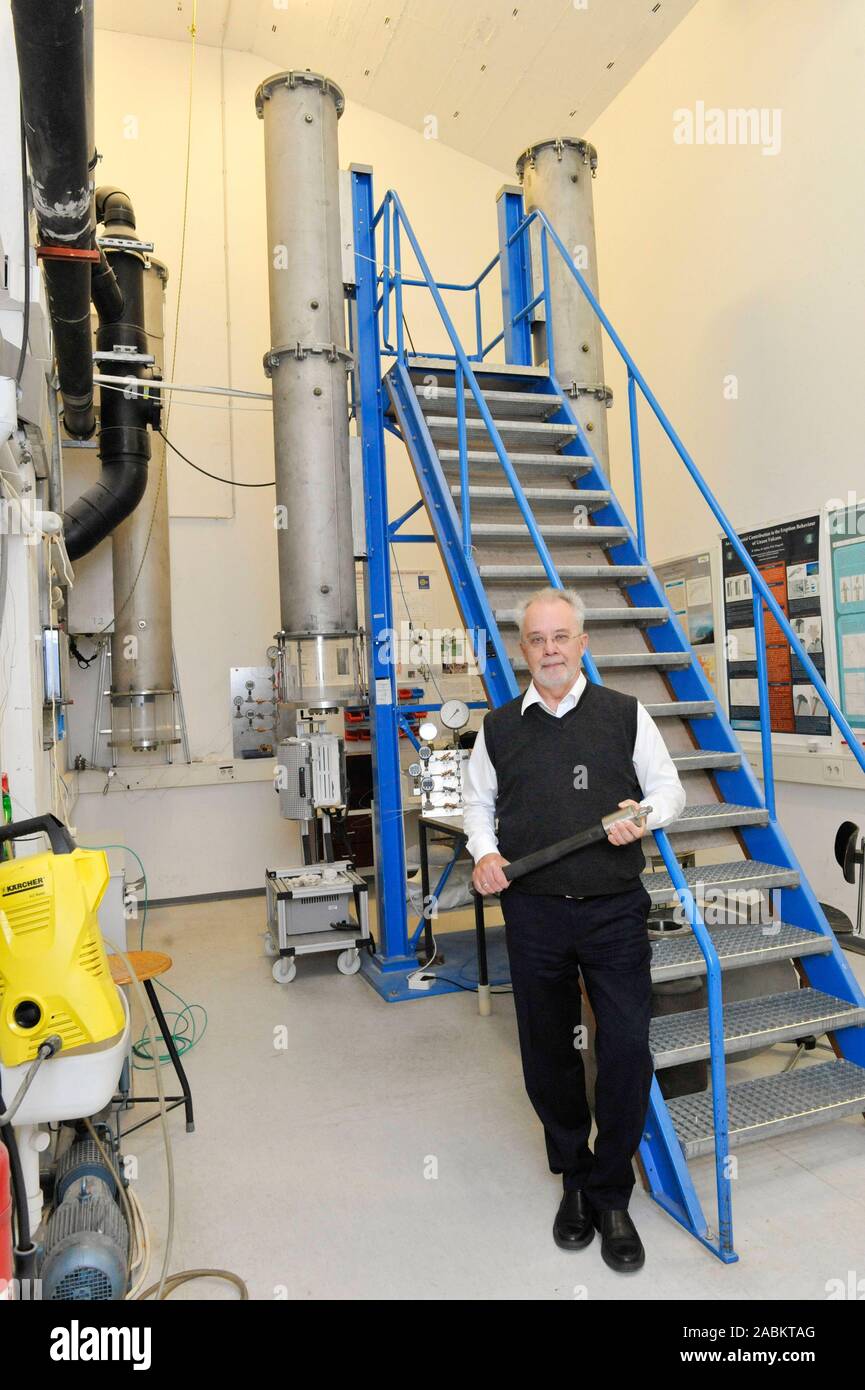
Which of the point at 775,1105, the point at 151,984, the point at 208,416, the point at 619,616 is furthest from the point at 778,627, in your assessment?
the point at 208,416

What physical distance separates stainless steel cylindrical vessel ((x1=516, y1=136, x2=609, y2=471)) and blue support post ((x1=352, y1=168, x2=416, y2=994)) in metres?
1.03

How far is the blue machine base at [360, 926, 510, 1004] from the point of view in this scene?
4.25 m

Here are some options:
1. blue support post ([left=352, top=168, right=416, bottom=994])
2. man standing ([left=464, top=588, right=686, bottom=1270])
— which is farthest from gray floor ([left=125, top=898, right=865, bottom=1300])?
blue support post ([left=352, top=168, right=416, bottom=994])

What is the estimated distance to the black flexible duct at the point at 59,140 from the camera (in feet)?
5.77

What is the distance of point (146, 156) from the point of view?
6332 mm

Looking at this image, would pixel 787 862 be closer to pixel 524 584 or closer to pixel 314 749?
pixel 524 584

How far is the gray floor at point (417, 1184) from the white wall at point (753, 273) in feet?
7.86

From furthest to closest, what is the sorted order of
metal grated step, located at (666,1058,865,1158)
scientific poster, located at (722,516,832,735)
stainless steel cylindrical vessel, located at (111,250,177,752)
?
stainless steel cylindrical vessel, located at (111,250,177,752) → scientific poster, located at (722,516,832,735) → metal grated step, located at (666,1058,865,1158)

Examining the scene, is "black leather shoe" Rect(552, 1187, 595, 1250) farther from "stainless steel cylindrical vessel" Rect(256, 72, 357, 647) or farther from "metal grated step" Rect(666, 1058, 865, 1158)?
"stainless steel cylindrical vessel" Rect(256, 72, 357, 647)

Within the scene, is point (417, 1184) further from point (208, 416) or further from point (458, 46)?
point (458, 46)

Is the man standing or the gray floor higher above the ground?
the man standing

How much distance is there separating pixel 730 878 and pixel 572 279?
357 centimetres

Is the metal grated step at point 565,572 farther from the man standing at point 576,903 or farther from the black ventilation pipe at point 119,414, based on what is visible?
the black ventilation pipe at point 119,414

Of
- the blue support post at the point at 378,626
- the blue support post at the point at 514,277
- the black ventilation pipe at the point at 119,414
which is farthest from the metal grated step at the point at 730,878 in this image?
the black ventilation pipe at the point at 119,414
